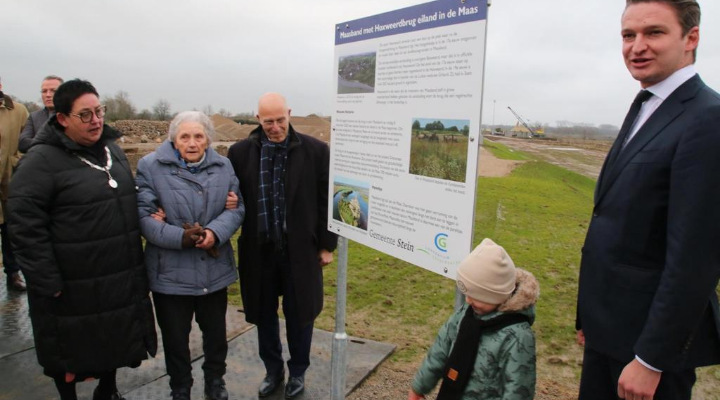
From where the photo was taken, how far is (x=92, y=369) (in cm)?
301

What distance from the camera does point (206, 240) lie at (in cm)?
310

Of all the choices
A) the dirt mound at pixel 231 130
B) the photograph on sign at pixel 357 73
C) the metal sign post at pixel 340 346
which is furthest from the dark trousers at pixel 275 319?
the dirt mound at pixel 231 130

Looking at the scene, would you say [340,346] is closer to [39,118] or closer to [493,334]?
[493,334]

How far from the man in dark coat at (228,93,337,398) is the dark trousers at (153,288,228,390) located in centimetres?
24

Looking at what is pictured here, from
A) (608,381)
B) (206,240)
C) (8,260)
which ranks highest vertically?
(206,240)

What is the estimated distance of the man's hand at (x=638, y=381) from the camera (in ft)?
5.71

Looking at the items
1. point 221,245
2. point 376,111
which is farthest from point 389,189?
point 221,245

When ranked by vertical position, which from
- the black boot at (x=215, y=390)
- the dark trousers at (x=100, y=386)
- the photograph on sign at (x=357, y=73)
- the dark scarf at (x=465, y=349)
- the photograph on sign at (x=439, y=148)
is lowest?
the black boot at (x=215, y=390)

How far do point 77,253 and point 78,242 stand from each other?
2.5 inches

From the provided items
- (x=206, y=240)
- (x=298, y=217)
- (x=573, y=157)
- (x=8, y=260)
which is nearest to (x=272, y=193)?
(x=298, y=217)

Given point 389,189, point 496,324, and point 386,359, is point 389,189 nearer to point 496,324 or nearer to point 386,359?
point 496,324

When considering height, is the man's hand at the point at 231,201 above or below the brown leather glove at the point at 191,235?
above

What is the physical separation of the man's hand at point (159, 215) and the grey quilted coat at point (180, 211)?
0.9 inches

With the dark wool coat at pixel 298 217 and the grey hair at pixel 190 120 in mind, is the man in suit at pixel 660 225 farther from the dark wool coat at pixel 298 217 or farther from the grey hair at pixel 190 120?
the grey hair at pixel 190 120
